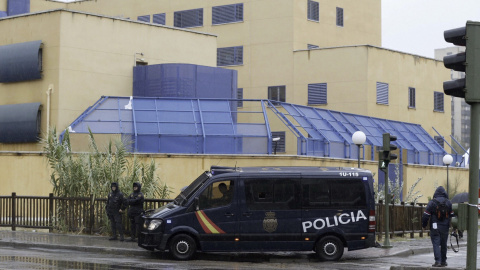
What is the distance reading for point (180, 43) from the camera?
45219mm

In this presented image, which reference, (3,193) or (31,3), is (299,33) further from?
(3,193)

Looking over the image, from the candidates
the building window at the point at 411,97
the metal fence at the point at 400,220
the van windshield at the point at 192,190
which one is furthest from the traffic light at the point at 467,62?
the building window at the point at 411,97

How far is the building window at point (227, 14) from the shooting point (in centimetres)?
5768

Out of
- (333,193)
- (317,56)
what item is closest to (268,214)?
(333,193)

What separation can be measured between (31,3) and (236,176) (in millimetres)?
43596

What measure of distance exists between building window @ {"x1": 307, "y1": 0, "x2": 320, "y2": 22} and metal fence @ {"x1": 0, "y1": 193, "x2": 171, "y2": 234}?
114 feet

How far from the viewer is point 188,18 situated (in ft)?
197

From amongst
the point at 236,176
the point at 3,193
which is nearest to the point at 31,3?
the point at 3,193

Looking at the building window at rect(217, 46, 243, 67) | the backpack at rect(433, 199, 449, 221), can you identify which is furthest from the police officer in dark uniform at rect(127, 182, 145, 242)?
the building window at rect(217, 46, 243, 67)

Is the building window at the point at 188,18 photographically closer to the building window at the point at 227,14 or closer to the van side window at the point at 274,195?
the building window at the point at 227,14

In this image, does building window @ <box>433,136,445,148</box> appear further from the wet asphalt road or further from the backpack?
the backpack

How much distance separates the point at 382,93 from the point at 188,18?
15.6 metres

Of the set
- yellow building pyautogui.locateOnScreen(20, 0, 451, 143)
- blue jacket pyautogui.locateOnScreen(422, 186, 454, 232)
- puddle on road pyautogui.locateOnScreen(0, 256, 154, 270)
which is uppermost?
yellow building pyautogui.locateOnScreen(20, 0, 451, 143)

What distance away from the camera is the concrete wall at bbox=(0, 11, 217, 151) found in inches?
1556
